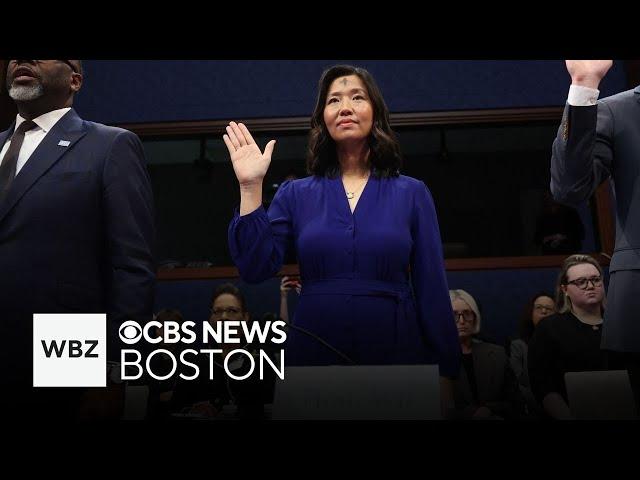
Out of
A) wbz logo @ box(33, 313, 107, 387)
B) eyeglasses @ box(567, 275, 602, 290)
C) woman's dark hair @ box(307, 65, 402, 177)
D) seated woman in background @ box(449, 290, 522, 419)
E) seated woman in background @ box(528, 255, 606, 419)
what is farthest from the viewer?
seated woman in background @ box(449, 290, 522, 419)

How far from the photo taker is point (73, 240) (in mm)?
1505

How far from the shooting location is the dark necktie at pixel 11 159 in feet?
5.04

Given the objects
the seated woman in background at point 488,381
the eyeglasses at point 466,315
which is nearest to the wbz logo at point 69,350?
the seated woman in background at point 488,381

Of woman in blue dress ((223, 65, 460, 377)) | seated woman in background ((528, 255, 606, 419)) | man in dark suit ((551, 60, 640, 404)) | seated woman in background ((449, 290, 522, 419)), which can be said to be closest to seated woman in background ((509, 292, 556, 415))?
seated woman in background ((449, 290, 522, 419))

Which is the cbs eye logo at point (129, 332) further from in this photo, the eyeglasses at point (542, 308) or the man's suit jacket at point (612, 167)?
the eyeglasses at point (542, 308)

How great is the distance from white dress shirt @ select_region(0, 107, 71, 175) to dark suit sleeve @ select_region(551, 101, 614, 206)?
1.10m

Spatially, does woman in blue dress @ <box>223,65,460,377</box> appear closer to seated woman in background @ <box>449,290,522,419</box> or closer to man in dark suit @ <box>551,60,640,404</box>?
man in dark suit @ <box>551,60,640,404</box>

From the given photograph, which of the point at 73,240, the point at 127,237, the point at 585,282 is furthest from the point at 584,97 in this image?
the point at 585,282

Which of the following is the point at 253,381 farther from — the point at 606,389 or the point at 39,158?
the point at 606,389

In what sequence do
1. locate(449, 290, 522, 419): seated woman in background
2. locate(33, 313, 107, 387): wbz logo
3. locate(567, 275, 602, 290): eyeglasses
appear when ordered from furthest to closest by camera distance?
locate(449, 290, 522, 419): seated woman in background < locate(567, 275, 602, 290): eyeglasses < locate(33, 313, 107, 387): wbz logo

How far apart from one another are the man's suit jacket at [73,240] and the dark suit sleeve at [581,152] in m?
0.85

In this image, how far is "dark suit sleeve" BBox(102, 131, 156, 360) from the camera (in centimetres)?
147

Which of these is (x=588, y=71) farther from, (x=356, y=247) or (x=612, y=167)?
(x=356, y=247)

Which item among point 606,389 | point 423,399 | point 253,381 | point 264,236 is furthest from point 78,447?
point 253,381
